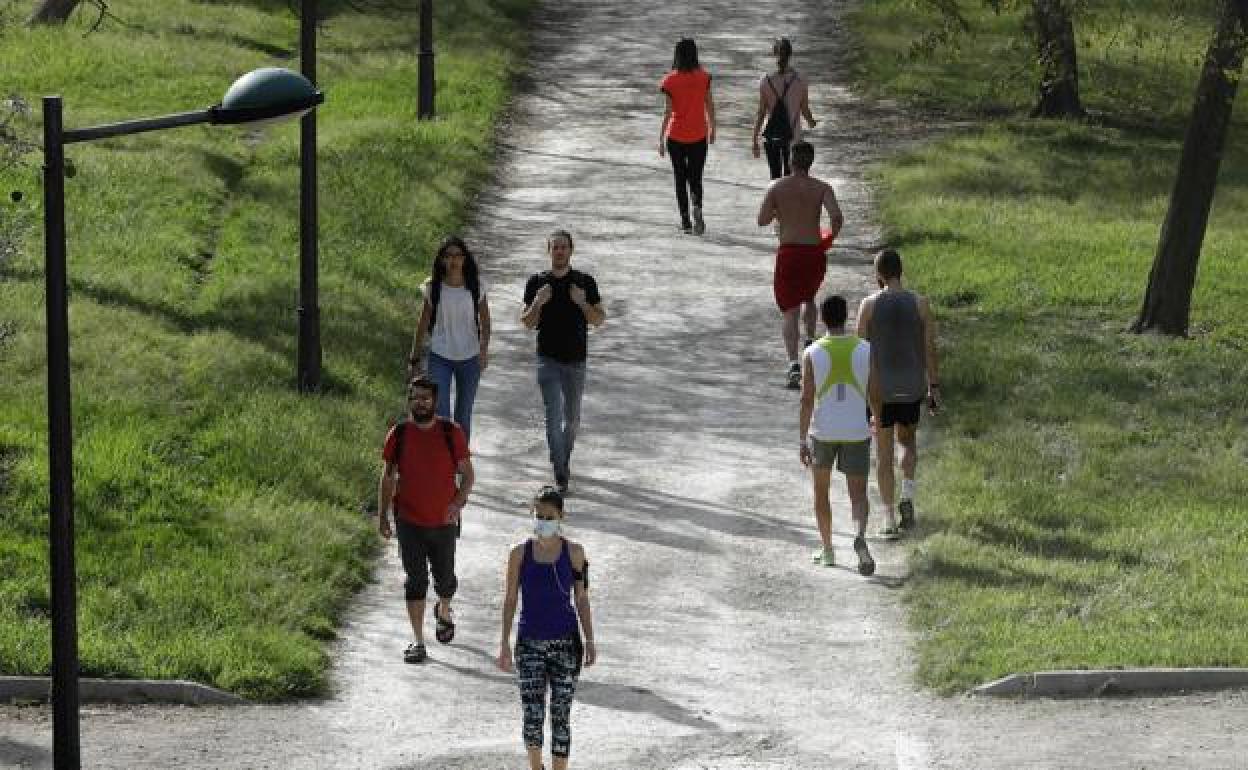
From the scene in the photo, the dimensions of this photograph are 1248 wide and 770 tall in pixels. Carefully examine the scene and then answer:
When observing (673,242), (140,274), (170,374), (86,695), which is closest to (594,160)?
(673,242)

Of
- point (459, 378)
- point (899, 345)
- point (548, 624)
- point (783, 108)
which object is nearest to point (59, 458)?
point (548, 624)

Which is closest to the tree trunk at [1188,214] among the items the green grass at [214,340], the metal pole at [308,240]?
the green grass at [214,340]

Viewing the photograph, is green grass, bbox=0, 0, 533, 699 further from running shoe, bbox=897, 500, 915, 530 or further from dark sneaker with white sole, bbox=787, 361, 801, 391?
running shoe, bbox=897, 500, 915, 530

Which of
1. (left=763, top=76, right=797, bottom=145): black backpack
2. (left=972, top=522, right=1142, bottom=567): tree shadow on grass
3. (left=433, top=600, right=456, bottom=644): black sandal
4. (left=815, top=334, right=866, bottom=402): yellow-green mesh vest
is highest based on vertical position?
(left=763, top=76, right=797, bottom=145): black backpack

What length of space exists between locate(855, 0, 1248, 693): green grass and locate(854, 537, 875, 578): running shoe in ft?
1.11

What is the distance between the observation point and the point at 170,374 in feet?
63.2

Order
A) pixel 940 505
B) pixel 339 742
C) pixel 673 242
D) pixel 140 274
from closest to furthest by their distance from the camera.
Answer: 1. pixel 339 742
2. pixel 940 505
3. pixel 140 274
4. pixel 673 242

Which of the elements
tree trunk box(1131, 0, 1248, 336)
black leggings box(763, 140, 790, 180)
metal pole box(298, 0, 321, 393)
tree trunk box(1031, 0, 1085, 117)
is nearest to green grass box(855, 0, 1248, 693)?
tree trunk box(1131, 0, 1248, 336)

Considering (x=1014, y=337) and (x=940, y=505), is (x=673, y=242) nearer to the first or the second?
(x=1014, y=337)

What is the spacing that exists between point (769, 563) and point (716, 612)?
98cm

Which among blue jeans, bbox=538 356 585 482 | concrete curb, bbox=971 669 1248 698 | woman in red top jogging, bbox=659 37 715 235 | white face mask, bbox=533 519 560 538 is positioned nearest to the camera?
white face mask, bbox=533 519 560 538

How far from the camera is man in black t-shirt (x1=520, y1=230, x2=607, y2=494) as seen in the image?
16.3m

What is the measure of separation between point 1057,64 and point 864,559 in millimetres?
11692

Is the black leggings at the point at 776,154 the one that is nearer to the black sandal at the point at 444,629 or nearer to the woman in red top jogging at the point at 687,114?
the woman in red top jogging at the point at 687,114
